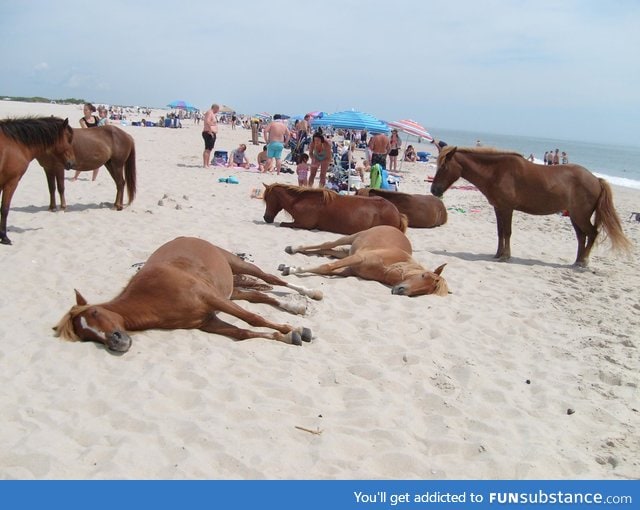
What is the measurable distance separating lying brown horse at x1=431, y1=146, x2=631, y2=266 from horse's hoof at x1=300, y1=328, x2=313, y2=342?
5142mm

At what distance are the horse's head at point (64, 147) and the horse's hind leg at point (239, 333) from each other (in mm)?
5030

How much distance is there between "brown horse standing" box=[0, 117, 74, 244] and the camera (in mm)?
7465

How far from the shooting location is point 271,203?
9828mm

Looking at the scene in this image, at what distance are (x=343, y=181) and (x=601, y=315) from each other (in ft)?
33.9

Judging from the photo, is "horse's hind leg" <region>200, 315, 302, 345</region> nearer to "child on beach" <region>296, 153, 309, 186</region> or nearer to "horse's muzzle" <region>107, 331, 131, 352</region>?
"horse's muzzle" <region>107, 331, 131, 352</region>

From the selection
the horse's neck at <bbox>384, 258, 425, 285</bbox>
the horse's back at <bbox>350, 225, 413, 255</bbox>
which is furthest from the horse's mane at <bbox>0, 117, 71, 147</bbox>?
the horse's neck at <bbox>384, 258, 425, 285</bbox>

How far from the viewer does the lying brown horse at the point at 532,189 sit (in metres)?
8.99

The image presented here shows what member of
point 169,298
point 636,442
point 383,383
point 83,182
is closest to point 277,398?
point 383,383

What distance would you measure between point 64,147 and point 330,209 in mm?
4206

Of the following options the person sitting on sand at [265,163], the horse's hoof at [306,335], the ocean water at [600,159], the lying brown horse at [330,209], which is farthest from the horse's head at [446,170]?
the ocean water at [600,159]

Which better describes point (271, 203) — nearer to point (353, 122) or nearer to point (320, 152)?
point (320, 152)

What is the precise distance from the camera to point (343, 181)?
16.0 m

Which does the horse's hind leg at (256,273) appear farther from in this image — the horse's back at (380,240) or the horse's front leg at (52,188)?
the horse's front leg at (52,188)
